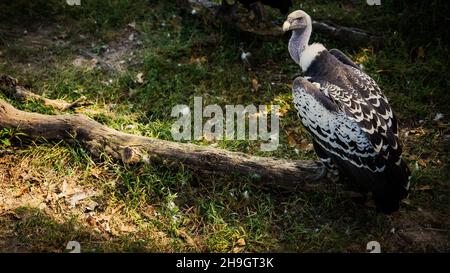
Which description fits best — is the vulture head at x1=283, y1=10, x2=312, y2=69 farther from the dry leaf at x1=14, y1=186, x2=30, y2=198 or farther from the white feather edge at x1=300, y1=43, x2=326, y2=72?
the dry leaf at x1=14, y1=186, x2=30, y2=198

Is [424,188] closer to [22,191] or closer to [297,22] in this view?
[297,22]

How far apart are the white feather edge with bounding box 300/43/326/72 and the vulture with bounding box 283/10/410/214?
10.4 inches

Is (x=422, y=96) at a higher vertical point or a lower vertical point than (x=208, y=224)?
higher

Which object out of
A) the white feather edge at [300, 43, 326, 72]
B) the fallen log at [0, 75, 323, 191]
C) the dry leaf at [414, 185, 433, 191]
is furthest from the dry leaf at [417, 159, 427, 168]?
the white feather edge at [300, 43, 326, 72]

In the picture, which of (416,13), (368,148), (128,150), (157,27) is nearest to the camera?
(368,148)

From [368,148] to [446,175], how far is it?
4.34ft

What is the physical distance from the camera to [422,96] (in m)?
5.54

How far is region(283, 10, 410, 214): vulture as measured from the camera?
3734mm

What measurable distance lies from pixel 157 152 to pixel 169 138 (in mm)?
612

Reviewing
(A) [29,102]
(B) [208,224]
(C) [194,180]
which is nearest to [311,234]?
(B) [208,224]

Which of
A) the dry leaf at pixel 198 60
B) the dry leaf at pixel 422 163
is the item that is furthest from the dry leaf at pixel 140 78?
the dry leaf at pixel 422 163

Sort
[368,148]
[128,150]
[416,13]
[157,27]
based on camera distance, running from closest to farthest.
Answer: [368,148] → [128,150] → [416,13] → [157,27]
